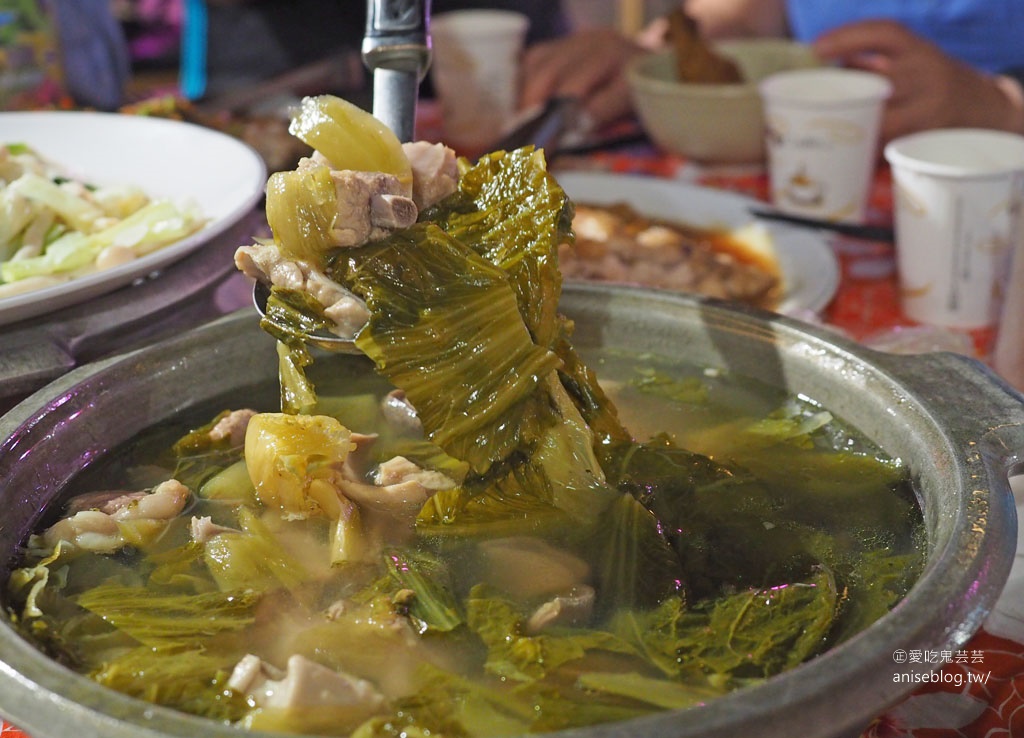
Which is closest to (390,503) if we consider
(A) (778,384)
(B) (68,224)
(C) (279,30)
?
(A) (778,384)

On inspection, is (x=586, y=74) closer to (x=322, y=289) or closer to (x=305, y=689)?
(x=322, y=289)

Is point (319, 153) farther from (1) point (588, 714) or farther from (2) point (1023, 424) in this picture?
(2) point (1023, 424)

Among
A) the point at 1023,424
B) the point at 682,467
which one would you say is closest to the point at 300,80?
the point at 682,467

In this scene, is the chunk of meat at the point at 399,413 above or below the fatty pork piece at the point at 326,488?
below

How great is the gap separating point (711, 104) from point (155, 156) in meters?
1.94

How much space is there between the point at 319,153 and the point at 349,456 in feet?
1.73

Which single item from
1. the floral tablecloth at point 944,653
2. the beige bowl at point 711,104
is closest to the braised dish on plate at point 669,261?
the floral tablecloth at point 944,653

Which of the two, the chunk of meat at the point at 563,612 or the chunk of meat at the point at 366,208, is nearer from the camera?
the chunk of meat at the point at 563,612

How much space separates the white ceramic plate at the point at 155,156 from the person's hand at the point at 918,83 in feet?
7.96

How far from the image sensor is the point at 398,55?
5.97ft

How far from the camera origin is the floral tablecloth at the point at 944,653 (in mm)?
1327

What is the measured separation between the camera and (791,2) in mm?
5117

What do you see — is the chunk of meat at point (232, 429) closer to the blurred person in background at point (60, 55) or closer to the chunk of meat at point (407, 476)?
the chunk of meat at point (407, 476)

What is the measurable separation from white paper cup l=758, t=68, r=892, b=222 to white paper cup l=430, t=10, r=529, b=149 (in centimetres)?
110
